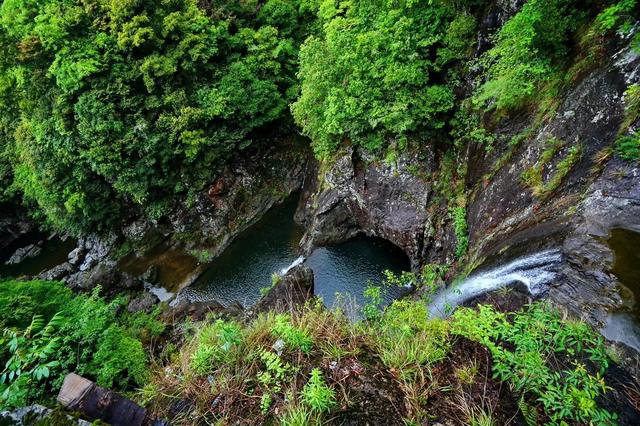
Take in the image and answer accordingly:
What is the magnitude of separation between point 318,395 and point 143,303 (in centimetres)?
1286

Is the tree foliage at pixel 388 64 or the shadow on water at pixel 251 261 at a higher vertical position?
the tree foliage at pixel 388 64

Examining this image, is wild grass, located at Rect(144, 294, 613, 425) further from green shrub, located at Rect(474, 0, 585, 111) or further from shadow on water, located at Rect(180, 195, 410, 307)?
shadow on water, located at Rect(180, 195, 410, 307)

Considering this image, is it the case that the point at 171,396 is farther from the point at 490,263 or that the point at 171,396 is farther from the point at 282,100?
the point at 282,100

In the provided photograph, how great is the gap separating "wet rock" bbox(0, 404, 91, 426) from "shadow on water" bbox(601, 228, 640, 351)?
17.8 feet

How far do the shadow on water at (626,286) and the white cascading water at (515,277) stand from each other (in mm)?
722

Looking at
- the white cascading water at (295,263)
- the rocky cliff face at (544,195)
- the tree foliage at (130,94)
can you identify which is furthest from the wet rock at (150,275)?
the rocky cliff face at (544,195)

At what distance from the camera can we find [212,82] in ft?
50.3

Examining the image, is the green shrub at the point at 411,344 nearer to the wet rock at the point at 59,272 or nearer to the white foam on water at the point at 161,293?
the white foam on water at the point at 161,293

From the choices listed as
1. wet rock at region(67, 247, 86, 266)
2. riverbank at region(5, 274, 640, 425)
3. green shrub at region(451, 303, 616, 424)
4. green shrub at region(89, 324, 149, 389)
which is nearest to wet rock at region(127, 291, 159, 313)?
wet rock at region(67, 247, 86, 266)

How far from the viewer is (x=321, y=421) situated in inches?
124

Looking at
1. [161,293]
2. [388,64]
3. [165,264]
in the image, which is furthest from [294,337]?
[165,264]

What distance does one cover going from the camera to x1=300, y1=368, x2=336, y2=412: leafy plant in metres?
3.13

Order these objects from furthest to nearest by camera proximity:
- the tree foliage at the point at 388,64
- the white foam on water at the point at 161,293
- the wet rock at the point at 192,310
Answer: the white foam on water at the point at 161,293, the wet rock at the point at 192,310, the tree foliage at the point at 388,64

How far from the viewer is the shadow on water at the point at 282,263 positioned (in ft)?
39.9
